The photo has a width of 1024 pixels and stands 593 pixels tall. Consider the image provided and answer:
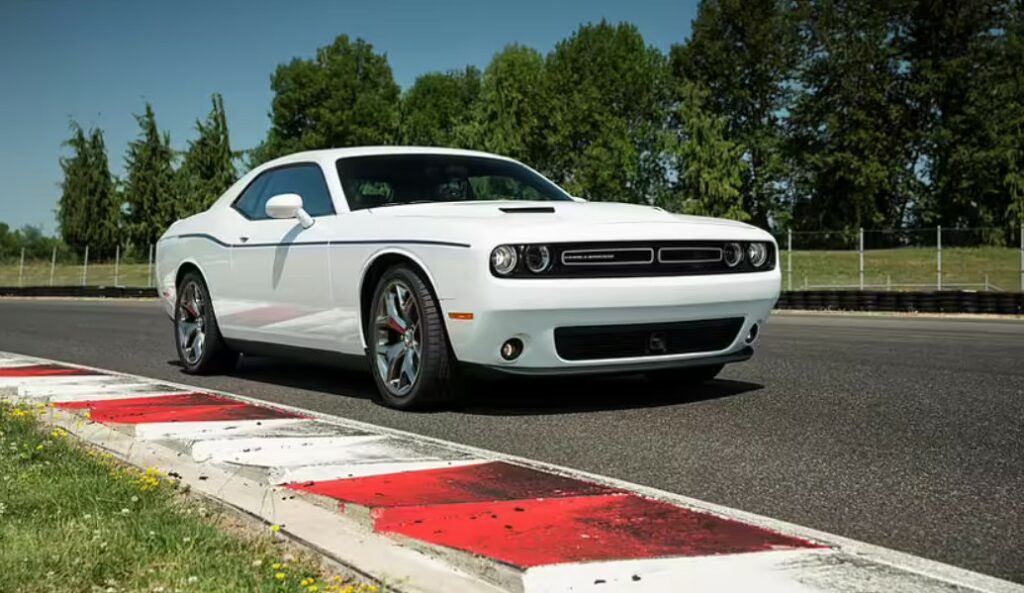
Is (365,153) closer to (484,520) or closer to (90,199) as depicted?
(484,520)

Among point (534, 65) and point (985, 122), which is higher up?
point (534, 65)

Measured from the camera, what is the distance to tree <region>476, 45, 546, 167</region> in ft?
142

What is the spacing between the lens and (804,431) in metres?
4.99

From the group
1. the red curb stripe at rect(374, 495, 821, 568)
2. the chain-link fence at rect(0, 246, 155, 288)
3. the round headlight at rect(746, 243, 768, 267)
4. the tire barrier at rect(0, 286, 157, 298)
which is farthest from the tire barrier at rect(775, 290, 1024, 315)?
the chain-link fence at rect(0, 246, 155, 288)

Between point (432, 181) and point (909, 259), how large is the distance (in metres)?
23.6

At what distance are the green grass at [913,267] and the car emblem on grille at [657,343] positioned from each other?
22.2 metres

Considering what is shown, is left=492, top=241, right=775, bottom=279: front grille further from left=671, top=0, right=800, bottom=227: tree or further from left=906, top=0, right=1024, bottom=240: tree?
left=671, top=0, right=800, bottom=227: tree

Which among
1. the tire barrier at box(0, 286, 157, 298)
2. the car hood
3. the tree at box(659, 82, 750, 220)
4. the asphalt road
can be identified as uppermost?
the tree at box(659, 82, 750, 220)

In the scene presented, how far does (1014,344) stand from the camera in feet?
35.0

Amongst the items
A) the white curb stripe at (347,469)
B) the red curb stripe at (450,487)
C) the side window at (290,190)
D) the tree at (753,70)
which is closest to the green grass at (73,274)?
the tree at (753,70)

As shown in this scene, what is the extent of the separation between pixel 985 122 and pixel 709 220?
52.7 meters

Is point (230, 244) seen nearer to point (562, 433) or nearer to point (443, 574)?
point (562, 433)

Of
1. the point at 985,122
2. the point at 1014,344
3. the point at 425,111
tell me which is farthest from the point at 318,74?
the point at 1014,344

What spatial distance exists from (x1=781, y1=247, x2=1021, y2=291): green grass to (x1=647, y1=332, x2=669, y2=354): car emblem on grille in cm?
2216
